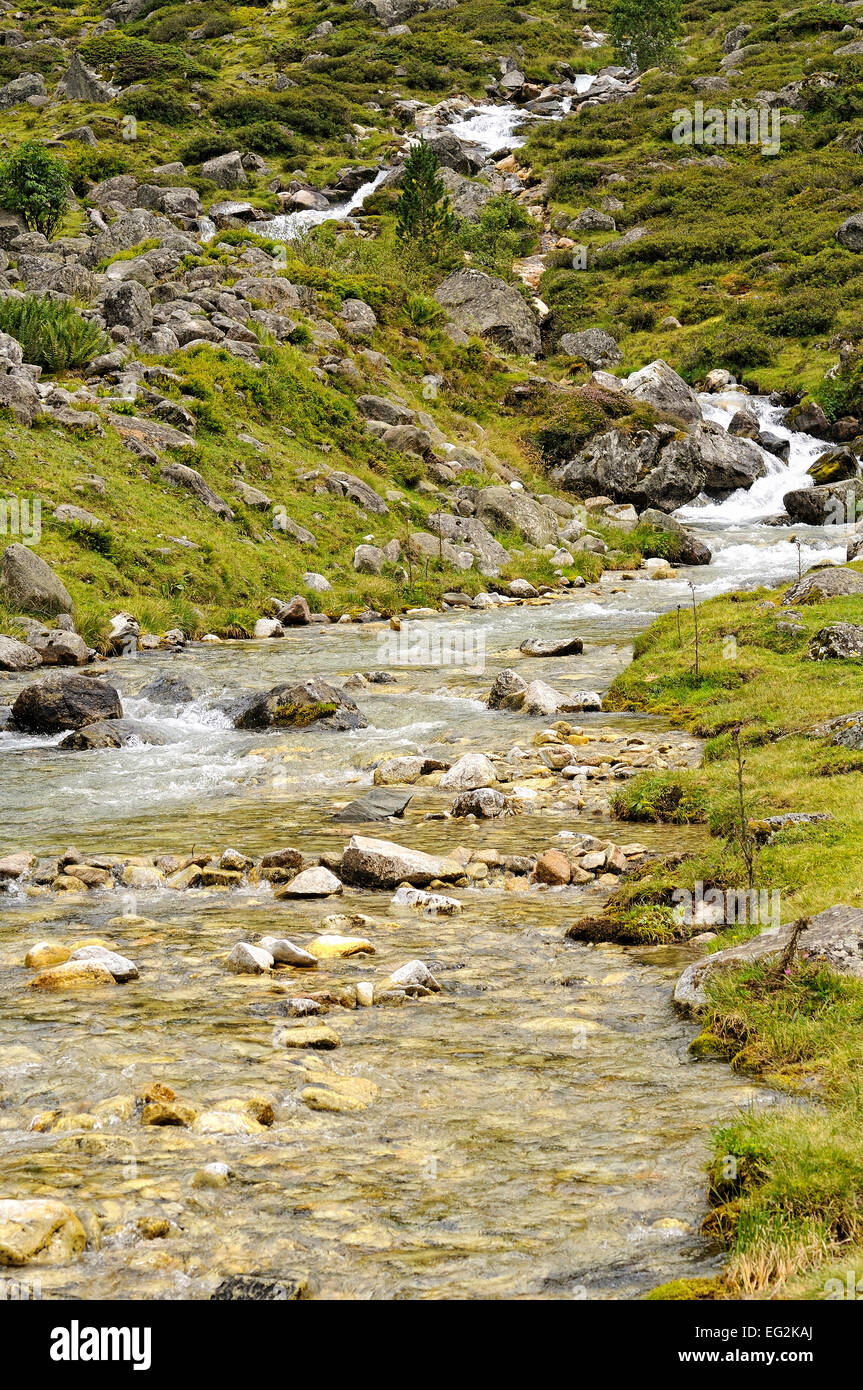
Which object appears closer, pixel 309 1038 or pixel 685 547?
pixel 309 1038

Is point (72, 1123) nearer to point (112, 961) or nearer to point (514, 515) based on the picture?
point (112, 961)

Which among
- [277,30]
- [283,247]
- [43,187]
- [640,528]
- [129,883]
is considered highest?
[277,30]

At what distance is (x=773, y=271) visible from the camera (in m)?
61.2

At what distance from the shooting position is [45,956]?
24.2 ft

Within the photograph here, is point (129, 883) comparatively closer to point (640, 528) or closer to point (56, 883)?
point (56, 883)

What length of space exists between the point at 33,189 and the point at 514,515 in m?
29.9

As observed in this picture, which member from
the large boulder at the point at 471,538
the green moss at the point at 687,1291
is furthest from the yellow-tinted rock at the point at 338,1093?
the large boulder at the point at 471,538

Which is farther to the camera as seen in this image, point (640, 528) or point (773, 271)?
point (773, 271)

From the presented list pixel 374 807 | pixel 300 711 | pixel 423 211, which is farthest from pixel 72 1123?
pixel 423 211

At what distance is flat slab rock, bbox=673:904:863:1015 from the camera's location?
19.9 ft

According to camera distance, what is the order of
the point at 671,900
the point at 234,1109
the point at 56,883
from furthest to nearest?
the point at 56,883 < the point at 671,900 < the point at 234,1109

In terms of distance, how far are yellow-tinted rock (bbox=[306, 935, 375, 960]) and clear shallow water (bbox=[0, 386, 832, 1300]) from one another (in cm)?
16

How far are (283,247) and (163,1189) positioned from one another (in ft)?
148

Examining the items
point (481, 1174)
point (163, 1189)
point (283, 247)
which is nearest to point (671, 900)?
point (481, 1174)
